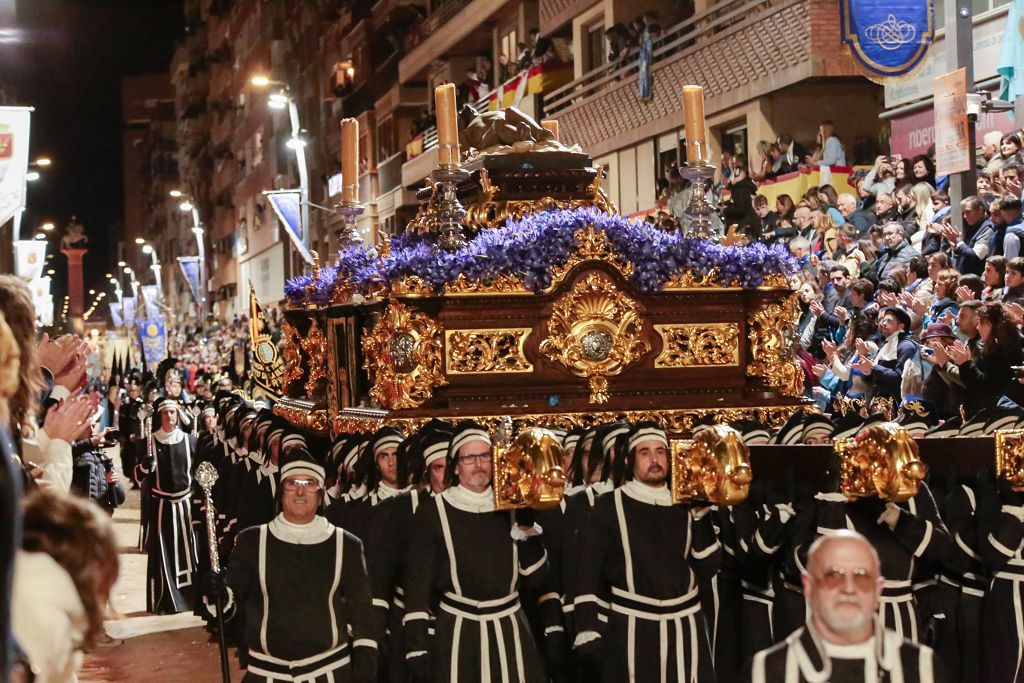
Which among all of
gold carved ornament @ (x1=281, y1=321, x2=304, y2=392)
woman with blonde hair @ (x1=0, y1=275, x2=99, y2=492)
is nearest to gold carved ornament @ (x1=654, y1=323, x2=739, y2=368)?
woman with blonde hair @ (x1=0, y1=275, x2=99, y2=492)

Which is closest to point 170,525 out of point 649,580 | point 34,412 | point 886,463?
point 649,580

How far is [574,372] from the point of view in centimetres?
955

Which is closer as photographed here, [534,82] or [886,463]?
[886,463]

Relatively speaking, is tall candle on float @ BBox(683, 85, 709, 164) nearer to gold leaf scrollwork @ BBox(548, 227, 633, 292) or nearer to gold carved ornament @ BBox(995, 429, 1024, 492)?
gold leaf scrollwork @ BBox(548, 227, 633, 292)

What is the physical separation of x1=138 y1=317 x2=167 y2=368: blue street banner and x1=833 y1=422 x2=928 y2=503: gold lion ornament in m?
23.5

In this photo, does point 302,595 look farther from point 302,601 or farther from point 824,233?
point 824,233

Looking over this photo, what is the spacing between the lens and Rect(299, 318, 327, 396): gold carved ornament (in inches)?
492

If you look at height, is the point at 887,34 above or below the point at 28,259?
below

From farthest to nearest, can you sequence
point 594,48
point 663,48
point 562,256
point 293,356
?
point 594,48 < point 663,48 < point 293,356 < point 562,256

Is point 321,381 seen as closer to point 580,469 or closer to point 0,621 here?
point 580,469

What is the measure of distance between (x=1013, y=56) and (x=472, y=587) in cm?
1001

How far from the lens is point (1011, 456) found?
725 centimetres

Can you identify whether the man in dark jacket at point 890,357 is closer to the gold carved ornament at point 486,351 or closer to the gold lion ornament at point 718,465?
the gold carved ornament at point 486,351

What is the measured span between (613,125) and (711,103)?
4403 millimetres
